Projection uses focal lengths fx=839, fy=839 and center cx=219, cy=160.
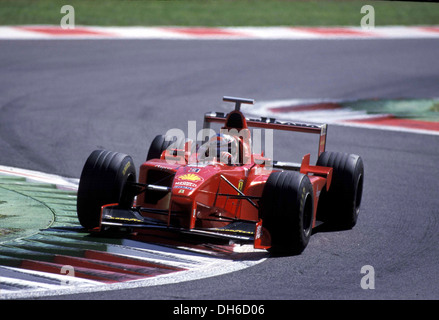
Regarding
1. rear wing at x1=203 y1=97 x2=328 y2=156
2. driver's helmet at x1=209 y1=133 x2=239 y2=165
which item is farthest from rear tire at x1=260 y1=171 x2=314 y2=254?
rear wing at x1=203 y1=97 x2=328 y2=156

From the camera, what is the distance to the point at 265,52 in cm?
2202

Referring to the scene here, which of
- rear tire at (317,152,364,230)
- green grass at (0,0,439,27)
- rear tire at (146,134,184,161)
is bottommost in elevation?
rear tire at (317,152,364,230)

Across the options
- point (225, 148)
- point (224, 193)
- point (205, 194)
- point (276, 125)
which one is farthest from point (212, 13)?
point (205, 194)

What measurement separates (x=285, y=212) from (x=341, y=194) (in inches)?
63.5

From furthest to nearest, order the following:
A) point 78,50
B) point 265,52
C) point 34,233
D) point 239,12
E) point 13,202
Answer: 1. point 239,12
2. point 265,52
3. point 78,50
4. point 13,202
5. point 34,233

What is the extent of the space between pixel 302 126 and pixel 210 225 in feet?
7.20

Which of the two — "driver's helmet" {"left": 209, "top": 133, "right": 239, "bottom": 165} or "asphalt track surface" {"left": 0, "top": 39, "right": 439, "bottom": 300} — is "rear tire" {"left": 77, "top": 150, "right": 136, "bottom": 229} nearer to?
"driver's helmet" {"left": 209, "top": 133, "right": 239, "bottom": 165}

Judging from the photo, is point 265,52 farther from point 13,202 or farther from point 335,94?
point 13,202

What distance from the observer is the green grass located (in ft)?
79.8

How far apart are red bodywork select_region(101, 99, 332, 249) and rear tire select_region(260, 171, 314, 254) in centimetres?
12

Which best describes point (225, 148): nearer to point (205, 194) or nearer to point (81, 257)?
point (205, 194)

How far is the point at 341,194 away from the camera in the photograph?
962 centimetres
